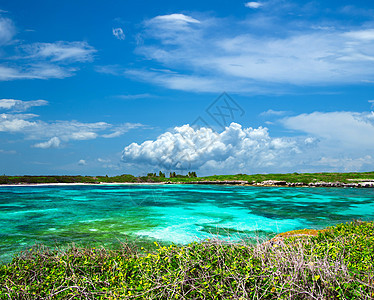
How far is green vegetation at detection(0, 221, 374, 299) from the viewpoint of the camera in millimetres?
4629

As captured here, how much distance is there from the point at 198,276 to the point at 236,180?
7952 cm

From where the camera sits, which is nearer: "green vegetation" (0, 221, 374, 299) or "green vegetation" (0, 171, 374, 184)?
"green vegetation" (0, 221, 374, 299)

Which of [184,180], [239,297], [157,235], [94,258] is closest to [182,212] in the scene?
[157,235]

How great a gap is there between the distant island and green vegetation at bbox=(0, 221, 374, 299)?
66491 mm

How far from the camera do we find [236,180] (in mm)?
83125

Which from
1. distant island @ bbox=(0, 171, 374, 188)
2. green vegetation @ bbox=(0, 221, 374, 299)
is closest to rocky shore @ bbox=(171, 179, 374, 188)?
distant island @ bbox=(0, 171, 374, 188)

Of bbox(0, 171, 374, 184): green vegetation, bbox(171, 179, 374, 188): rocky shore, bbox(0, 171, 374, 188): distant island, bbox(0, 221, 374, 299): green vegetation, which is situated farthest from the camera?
bbox(0, 171, 374, 184): green vegetation

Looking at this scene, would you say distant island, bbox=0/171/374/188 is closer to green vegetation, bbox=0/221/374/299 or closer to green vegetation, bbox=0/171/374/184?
green vegetation, bbox=0/171/374/184

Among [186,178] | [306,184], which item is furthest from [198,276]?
[186,178]

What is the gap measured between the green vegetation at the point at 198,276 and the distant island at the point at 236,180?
218ft

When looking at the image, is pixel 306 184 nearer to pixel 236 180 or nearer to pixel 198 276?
pixel 236 180

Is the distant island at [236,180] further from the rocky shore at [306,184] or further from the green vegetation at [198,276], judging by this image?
the green vegetation at [198,276]

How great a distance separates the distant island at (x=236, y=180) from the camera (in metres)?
68.0

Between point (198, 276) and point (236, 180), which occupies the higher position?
point (198, 276)
